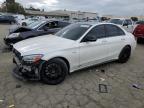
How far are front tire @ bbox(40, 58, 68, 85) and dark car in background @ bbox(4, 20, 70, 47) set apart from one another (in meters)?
4.11

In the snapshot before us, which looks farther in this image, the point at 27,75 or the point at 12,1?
the point at 12,1

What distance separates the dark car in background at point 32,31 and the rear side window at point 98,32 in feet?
11.9

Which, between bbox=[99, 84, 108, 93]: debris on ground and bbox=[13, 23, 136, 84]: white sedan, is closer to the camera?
bbox=[13, 23, 136, 84]: white sedan

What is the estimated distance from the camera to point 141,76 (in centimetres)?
569

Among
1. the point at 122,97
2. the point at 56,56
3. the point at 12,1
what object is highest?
the point at 12,1

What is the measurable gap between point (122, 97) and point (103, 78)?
114 cm

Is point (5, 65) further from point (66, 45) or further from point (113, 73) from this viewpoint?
point (113, 73)

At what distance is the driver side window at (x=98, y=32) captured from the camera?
5.52 meters

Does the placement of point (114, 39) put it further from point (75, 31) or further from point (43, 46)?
point (43, 46)

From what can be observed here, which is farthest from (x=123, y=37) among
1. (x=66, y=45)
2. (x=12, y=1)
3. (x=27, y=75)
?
(x=12, y=1)

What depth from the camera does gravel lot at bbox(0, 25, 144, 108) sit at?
12.7 ft

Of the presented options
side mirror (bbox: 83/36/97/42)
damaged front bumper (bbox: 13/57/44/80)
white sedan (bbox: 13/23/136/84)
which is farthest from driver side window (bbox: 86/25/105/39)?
damaged front bumper (bbox: 13/57/44/80)

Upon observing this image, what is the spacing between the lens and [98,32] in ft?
18.9

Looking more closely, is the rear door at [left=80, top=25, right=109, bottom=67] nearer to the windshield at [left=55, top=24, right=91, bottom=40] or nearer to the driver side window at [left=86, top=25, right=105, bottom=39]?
the driver side window at [left=86, top=25, right=105, bottom=39]
